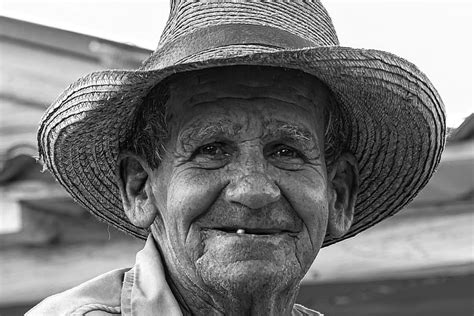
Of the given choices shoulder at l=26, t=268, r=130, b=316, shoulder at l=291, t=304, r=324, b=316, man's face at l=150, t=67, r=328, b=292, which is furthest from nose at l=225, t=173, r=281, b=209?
shoulder at l=291, t=304, r=324, b=316

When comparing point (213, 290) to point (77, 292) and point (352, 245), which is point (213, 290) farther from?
point (352, 245)

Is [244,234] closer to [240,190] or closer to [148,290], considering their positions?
[240,190]

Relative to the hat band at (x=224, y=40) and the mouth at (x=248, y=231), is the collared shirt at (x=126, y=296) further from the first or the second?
the hat band at (x=224, y=40)

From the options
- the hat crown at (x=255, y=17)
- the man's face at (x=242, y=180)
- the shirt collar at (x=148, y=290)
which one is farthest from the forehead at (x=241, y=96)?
the shirt collar at (x=148, y=290)

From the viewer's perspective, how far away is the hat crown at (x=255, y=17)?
4309 millimetres

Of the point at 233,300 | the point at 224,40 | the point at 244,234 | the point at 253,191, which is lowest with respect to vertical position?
the point at 233,300

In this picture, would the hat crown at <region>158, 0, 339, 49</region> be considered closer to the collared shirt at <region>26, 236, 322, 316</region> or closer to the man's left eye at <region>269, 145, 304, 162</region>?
the man's left eye at <region>269, 145, 304, 162</region>

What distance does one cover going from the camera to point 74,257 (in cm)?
714

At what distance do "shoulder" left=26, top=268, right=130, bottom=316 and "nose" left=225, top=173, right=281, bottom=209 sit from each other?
0.45 metres

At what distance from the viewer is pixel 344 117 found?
448 centimetres

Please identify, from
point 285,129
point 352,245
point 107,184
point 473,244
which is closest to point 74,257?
point 352,245

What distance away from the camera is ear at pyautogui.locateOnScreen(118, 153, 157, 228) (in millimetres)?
4379

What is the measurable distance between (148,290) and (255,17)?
2.60ft

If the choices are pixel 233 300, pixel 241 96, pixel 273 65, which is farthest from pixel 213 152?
pixel 233 300
